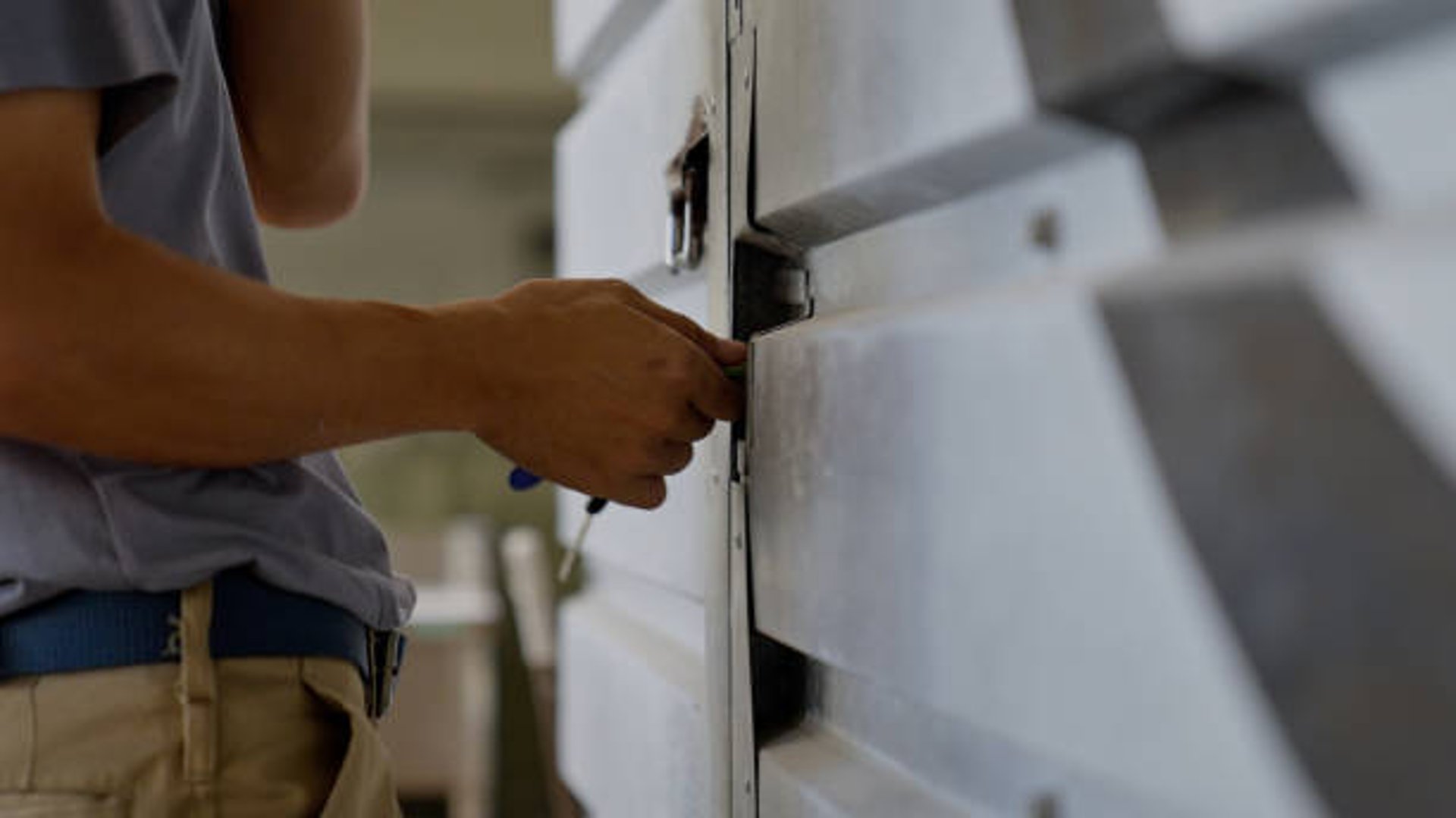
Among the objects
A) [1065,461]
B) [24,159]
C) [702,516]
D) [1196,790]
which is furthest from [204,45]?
[1196,790]

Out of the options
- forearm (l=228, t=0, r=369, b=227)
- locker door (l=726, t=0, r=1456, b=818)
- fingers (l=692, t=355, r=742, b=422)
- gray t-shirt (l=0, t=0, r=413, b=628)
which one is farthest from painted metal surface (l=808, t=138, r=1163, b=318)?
forearm (l=228, t=0, r=369, b=227)

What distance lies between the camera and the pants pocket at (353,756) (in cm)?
99

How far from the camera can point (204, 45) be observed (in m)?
0.97

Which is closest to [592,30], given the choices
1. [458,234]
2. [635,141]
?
[635,141]

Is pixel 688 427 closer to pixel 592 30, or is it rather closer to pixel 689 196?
pixel 689 196

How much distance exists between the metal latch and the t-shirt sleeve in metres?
0.47

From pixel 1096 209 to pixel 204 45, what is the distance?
0.62 metres

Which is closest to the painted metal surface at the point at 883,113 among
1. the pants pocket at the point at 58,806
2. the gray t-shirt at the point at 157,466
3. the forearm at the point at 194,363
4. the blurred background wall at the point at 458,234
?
the forearm at the point at 194,363

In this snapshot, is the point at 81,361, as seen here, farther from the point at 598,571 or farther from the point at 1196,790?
the point at 598,571

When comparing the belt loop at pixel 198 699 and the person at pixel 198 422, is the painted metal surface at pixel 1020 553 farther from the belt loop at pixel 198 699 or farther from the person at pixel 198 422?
the belt loop at pixel 198 699

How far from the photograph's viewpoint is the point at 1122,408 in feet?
1.95

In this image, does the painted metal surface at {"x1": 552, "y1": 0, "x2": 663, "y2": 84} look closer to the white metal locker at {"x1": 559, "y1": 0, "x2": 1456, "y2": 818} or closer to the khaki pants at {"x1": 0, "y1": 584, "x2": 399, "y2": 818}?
the white metal locker at {"x1": 559, "y1": 0, "x2": 1456, "y2": 818}

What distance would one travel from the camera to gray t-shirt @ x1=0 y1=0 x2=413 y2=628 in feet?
2.63

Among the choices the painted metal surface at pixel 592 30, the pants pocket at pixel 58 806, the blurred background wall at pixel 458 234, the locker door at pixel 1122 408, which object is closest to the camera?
the locker door at pixel 1122 408
